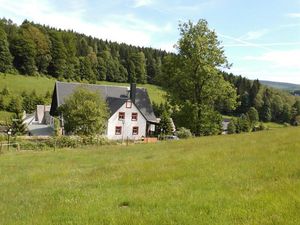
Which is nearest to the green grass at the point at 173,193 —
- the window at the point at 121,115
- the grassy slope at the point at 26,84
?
the window at the point at 121,115

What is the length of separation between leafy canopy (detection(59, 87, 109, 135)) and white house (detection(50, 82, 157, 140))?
1060 cm

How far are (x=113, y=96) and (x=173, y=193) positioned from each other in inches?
2390

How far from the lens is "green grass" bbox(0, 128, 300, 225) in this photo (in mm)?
8625

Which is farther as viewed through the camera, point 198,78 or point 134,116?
point 134,116

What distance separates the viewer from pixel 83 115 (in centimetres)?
5128

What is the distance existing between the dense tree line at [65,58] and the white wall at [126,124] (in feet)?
243

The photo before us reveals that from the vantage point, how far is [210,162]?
15750 mm

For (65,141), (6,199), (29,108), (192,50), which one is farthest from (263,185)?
(29,108)

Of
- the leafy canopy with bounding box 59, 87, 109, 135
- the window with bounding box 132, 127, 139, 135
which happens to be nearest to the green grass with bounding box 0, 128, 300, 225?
the leafy canopy with bounding box 59, 87, 109, 135

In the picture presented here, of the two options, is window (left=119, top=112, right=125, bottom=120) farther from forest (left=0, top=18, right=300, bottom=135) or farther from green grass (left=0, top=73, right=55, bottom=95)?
green grass (left=0, top=73, right=55, bottom=95)

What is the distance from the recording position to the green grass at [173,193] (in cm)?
862

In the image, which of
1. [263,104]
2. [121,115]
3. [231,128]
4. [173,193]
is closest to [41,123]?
[121,115]

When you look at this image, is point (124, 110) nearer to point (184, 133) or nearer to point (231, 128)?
point (184, 133)

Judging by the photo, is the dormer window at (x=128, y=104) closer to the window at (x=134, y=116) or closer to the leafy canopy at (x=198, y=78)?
the window at (x=134, y=116)
